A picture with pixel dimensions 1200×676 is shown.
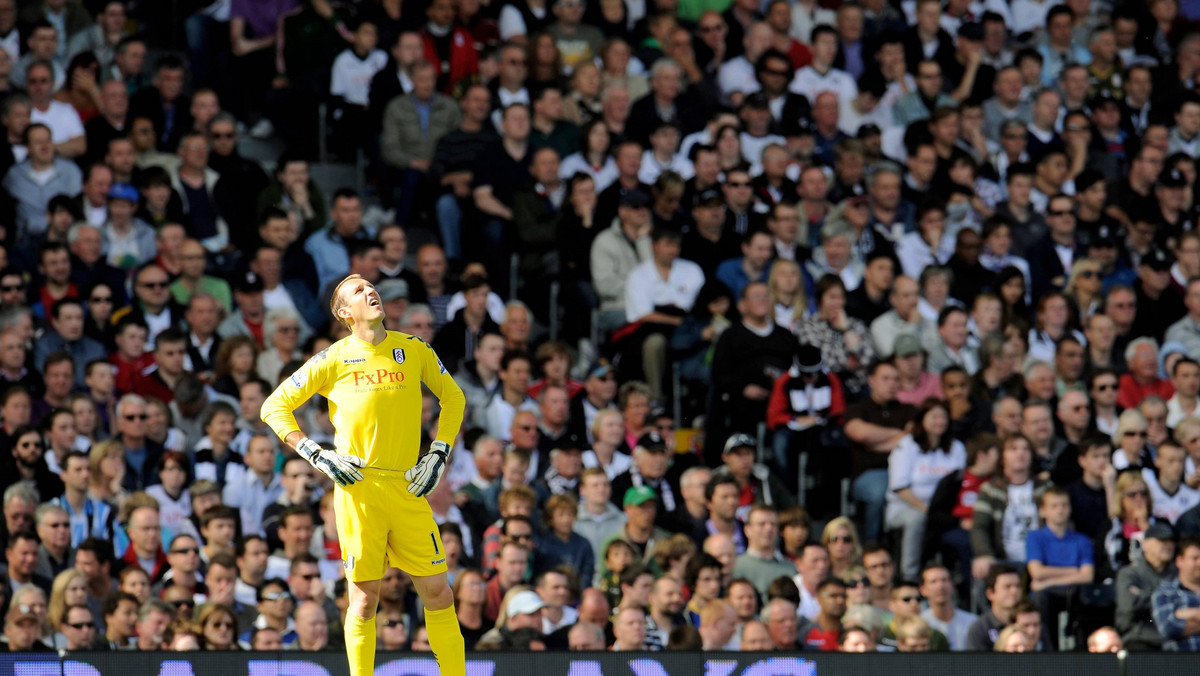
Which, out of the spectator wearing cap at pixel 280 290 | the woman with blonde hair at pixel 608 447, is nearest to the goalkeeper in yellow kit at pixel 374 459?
the woman with blonde hair at pixel 608 447

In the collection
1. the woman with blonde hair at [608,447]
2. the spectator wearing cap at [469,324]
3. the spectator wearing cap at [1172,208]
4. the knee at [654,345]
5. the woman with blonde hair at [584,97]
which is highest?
the woman with blonde hair at [584,97]

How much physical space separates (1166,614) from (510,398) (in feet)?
16.7

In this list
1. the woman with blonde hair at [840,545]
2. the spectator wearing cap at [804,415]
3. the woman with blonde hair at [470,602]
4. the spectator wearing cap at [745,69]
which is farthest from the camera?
the spectator wearing cap at [745,69]

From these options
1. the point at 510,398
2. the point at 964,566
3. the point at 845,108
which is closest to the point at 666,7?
the point at 845,108

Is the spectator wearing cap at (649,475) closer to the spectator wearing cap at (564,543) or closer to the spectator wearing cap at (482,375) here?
the spectator wearing cap at (564,543)

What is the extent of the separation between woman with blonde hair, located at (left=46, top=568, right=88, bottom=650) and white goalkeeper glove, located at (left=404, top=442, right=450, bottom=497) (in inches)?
135

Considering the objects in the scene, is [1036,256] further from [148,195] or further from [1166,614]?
[148,195]

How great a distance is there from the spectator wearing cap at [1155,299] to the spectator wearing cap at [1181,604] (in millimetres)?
3586

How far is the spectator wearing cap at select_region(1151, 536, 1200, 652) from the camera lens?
505 inches

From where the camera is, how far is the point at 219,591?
40.4 feet

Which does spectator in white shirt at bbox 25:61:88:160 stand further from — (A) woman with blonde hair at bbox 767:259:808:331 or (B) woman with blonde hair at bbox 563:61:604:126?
(A) woman with blonde hair at bbox 767:259:808:331

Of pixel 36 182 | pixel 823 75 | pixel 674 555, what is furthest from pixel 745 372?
pixel 36 182

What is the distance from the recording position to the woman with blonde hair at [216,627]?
1164cm

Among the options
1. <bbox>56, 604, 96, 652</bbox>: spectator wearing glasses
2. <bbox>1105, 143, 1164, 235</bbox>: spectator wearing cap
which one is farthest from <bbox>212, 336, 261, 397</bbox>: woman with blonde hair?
<bbox>1105, 143, 1164, 235</bbox>: spectator wearing cap
